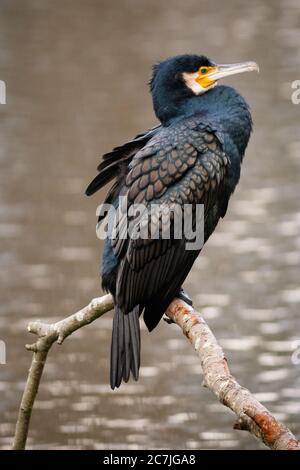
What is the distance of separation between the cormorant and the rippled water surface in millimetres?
2539

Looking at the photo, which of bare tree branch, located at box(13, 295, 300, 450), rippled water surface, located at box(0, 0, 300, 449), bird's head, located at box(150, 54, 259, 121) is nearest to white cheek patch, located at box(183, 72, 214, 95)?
bird's head, located at box(150, 54, 259, 121)

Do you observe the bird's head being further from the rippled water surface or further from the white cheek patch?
the rippled water surface

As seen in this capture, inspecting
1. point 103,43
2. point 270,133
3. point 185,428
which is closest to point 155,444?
point 185,428

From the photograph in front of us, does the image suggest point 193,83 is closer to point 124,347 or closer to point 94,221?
point 124,347

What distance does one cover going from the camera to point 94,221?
9.18 metres

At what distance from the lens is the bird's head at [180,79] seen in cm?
436

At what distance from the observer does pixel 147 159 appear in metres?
4.15

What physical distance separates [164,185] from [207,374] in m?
1.11

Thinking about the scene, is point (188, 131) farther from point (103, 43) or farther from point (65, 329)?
point (103, 43)

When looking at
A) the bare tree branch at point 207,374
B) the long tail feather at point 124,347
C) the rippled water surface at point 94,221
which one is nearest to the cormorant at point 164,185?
the long tail feather at point 124,347

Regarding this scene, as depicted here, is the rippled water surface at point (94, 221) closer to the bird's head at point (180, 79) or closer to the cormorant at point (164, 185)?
the cormorant at point (164, 185)

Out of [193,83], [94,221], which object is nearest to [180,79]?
[193,83]

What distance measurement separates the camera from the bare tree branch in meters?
2.79

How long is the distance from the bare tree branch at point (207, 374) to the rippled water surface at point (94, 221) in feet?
8.55
